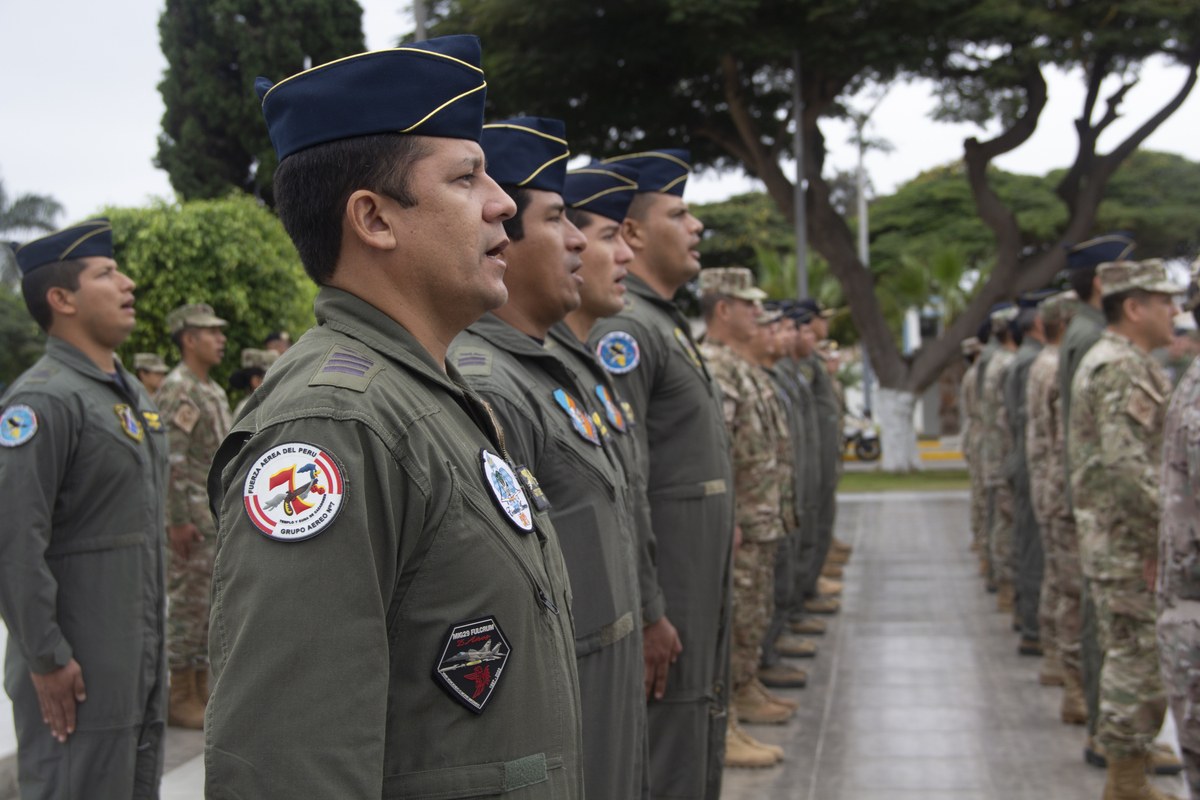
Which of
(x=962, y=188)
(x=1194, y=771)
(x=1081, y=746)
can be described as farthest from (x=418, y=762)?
(x=962, y=188)

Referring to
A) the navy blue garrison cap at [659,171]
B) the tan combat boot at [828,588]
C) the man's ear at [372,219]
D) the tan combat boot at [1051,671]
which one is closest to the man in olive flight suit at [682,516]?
the navy blue garrison cap at [659,171]

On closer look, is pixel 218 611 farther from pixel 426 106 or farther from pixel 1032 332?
pixel 1032 332

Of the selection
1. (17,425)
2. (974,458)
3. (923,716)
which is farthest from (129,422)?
(974,458)

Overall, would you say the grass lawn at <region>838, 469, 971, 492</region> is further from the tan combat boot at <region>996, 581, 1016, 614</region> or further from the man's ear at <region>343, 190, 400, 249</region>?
the man's ear at <region>343, 190, 400, 249</region>

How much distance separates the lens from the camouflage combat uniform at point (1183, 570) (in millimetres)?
3076

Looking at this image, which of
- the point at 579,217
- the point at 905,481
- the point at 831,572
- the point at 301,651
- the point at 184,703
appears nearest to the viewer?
the point at 301,651

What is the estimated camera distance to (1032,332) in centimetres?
735

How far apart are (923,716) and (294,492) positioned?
18.0 ft

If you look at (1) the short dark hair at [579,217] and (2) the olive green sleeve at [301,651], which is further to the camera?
(1) the short dark hair at [579,217]

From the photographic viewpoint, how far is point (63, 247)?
3721 mm

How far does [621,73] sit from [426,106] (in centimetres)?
1744

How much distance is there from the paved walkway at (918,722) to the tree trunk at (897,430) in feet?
33.9

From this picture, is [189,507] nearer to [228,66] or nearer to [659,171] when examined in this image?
[659,171]

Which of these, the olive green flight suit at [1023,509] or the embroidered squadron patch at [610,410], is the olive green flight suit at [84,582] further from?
the olive green flight suit at [1023,509]
